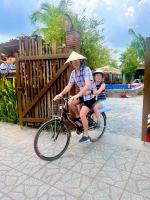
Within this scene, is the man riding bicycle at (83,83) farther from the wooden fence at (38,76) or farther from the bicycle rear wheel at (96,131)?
the wooden fence at (38,76)

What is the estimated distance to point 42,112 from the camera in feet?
18.7

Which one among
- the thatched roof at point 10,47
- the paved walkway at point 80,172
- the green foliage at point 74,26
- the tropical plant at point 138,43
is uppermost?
the tropical plant at point 138,43

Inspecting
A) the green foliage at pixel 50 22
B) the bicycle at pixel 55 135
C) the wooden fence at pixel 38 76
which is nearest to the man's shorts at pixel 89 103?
the bicycle at pixel 55 135

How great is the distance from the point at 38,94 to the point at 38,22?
1032cm

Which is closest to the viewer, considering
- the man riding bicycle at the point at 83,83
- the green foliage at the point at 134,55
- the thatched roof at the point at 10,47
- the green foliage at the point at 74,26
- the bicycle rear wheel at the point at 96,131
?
the man riding bicycle at the point at 83,83

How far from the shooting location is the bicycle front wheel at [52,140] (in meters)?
3.79

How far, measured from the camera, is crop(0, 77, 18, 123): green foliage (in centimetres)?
636

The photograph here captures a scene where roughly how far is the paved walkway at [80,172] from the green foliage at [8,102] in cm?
168

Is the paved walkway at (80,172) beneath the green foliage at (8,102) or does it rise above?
beneath

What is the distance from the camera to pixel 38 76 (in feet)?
18.2

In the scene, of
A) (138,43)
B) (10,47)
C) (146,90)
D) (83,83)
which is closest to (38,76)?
(83,83)

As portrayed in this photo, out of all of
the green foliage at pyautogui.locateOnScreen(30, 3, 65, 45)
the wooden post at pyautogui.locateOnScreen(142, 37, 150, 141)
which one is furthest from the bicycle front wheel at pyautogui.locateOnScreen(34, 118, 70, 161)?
the green foliage at pyautogui.locateOnScreen(30, 3, 65, 45)

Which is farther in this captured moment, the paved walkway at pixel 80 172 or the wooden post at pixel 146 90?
the wooden post at pixel 146 90

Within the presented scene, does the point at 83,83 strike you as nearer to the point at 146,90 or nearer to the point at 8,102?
the point at 146,90
